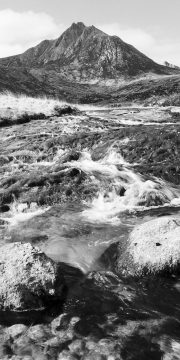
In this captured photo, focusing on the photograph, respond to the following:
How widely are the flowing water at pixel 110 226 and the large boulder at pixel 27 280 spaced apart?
2.03m

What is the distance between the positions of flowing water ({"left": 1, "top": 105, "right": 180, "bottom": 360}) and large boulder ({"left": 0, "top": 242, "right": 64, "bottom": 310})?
203cm

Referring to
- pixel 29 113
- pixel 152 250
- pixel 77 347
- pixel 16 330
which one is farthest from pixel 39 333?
pixel 29 113

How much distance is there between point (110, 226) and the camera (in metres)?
16.8

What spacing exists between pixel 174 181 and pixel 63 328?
51.2 feet

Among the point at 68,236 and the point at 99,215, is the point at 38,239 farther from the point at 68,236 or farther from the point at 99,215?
the point at 99,215

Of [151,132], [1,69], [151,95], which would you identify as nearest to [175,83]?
[151,95]

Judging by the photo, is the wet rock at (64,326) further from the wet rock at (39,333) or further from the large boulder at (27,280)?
the large boulder at (27,280)

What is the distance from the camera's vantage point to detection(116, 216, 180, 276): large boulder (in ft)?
38.2

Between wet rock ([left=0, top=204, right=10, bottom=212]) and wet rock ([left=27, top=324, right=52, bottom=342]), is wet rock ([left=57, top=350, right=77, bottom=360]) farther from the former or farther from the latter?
wet rock ([left=0, top=204, right=10, bottom=212])

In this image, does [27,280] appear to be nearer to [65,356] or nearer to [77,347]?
[77,347]

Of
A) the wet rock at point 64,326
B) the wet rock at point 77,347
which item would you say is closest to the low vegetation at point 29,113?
the wet rock at point 64,326

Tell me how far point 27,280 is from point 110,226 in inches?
272

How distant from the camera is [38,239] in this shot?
15.6 m

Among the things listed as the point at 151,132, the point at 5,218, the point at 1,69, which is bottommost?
the point at 5,218
